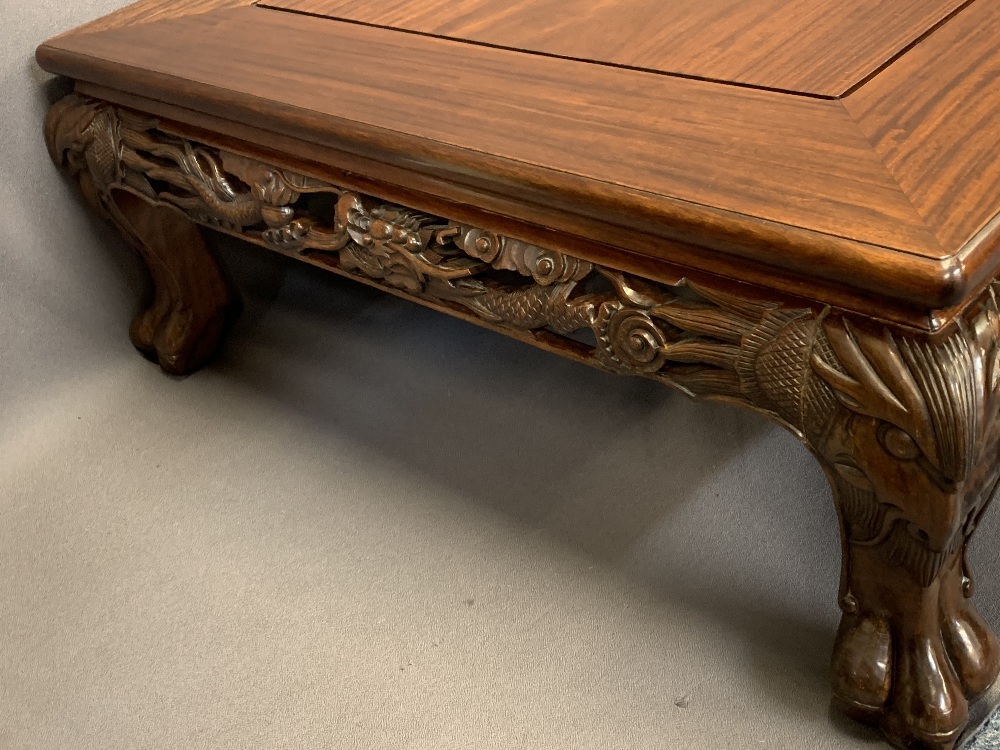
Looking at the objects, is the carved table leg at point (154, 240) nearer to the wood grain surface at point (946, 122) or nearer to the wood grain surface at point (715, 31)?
the wood grain surface at point (715, 31)

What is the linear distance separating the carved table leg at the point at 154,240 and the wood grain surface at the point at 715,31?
31cm

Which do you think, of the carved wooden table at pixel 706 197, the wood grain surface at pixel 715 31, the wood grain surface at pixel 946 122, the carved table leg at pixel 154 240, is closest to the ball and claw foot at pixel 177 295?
the carved table leg at pixel 154 240

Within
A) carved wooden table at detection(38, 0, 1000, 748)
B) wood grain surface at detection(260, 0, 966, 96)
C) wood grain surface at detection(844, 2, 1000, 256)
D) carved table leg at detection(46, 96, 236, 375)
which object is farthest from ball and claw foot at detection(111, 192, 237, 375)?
wood grain surface at detection(844, 2, 1000, 256)

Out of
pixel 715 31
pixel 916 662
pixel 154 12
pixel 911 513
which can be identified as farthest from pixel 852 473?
pixel 154 12

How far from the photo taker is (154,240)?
1.23m

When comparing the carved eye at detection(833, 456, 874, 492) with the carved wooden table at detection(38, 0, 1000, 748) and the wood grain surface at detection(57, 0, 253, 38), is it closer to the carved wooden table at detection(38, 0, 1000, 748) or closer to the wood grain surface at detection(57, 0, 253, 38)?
the carved wooden table at detection(38, 0, 1000, 748)

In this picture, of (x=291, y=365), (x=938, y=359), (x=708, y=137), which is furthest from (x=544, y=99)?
(x=291, y=365)

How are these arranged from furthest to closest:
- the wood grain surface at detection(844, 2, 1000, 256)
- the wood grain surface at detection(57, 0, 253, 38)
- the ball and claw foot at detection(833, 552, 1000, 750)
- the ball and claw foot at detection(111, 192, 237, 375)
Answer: the ball and claw foot at detection(111, 192, 237, 375)
the wood grain surface at detection(57, 0, 253, 38)
the ball and claw foot at detection(833, 552, 1000, 750)
the wood grain surface at detection(844, 2, 1000, 256)

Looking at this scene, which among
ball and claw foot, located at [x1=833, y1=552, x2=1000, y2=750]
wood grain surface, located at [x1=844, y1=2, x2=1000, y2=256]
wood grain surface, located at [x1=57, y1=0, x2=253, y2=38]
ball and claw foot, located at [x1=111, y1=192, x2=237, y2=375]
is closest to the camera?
wood grain surface, located at [x1=844, y1=2, x2=1000, y2=256]

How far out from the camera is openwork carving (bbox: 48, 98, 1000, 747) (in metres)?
0.63

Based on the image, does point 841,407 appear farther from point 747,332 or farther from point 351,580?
point 351,580

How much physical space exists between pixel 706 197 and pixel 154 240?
0.79 metres

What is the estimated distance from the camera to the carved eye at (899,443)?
0.65 m

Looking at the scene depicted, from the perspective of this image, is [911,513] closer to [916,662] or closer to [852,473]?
[852,473]
